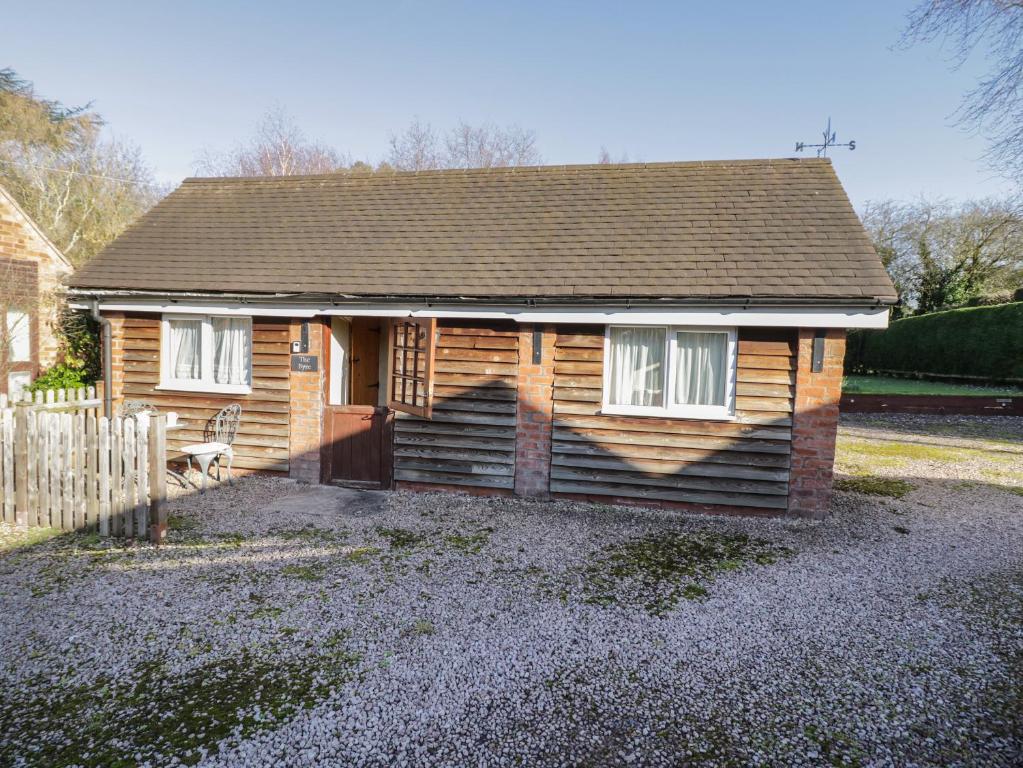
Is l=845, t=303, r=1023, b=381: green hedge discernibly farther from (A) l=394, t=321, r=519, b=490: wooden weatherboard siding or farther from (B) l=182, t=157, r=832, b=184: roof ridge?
(A) l=394, t=321, r=519, b=490: wooden weatherboard siding

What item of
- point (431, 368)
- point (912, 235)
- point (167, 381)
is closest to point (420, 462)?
point (431, 368)

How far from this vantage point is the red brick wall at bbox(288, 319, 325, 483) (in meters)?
Result: 8.09

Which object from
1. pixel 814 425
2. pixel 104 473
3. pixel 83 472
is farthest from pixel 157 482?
pixel 814 425

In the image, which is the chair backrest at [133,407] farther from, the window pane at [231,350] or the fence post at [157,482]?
the fence post at [157,482]

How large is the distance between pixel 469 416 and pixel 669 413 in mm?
2759

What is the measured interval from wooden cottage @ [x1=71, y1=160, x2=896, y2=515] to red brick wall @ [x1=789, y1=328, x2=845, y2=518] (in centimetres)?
3

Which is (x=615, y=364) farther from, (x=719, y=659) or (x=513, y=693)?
(x=513, y=693)

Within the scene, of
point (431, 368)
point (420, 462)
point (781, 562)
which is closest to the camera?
point (781, 562)

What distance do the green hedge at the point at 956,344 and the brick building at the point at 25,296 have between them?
27783mm

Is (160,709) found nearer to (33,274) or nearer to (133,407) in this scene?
(133,407)

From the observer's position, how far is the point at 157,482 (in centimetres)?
565

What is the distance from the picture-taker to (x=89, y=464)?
5.76 metres

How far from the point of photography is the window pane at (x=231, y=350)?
848 centimetres

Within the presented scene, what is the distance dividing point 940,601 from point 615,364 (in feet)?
13.9
